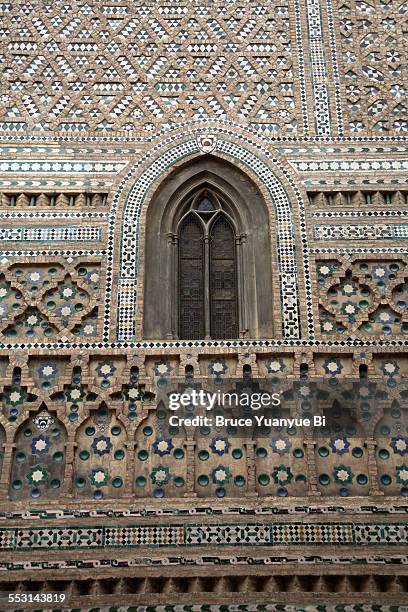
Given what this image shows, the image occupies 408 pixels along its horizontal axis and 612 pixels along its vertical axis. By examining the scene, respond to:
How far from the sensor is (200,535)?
25.2 ft

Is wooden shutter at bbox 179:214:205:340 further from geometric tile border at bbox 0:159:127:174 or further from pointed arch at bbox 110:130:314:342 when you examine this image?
geometric tile border at bbox 0:159:127:174

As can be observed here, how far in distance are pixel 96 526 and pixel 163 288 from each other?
2751mm

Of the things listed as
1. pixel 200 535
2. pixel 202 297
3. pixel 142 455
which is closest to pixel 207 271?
pixel 202 297

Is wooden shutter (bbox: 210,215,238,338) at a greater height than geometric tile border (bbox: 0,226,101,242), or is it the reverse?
geometric tile border (bbox: 0,226,101,242)

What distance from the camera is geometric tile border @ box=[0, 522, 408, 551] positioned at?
301 inches

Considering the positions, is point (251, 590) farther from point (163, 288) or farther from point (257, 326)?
point (163, 288)

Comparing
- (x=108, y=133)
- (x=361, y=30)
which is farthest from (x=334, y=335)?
(x=361, y=30)

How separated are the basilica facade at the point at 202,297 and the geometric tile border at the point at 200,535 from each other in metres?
0.02

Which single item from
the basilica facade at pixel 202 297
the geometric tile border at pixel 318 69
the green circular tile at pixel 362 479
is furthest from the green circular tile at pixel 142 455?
the geometric tile border at pixel 318 69

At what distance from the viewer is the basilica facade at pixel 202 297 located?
25.0 feet

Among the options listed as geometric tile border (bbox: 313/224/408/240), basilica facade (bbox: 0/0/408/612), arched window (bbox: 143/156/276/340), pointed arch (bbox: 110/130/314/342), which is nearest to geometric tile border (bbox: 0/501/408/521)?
basilica facade (bbox: 0/0/408/612)

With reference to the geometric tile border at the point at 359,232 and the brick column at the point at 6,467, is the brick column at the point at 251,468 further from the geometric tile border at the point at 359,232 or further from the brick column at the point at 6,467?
the geometric tile border at the point at 359,232

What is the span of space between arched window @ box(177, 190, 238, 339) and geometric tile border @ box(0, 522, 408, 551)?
2.20 metres

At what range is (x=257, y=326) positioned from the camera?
29.1 ft
